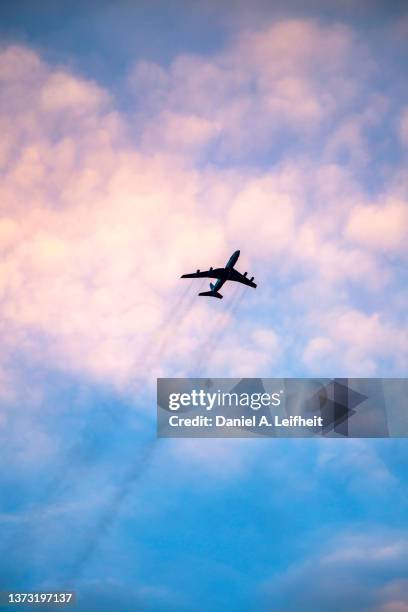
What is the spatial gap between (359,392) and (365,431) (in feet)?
31.6

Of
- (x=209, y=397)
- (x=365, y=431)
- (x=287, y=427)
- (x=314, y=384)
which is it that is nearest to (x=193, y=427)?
(x=209, y=397)

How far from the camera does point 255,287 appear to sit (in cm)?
15275

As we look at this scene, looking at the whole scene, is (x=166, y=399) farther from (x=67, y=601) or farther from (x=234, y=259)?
(x=67, y=601)

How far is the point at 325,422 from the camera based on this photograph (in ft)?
484

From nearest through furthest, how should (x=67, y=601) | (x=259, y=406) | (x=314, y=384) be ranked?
1. (x=67, y=601)
2. (x=259, y=406)
3. (x=314, y=384)

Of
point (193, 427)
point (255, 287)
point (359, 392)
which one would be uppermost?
point (255, 287)

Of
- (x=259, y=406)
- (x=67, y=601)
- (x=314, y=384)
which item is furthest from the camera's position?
(x=314, y=384)

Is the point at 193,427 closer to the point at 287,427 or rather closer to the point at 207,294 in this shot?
the point at 287,427

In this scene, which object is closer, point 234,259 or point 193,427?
point 193,427

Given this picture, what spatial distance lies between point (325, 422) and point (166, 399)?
38751 millimetres

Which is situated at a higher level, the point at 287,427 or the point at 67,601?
the point at 287,427

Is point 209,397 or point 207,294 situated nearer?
point 209,397

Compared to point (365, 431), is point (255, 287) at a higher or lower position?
higher

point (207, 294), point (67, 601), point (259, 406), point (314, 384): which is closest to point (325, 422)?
point (314, 384)
